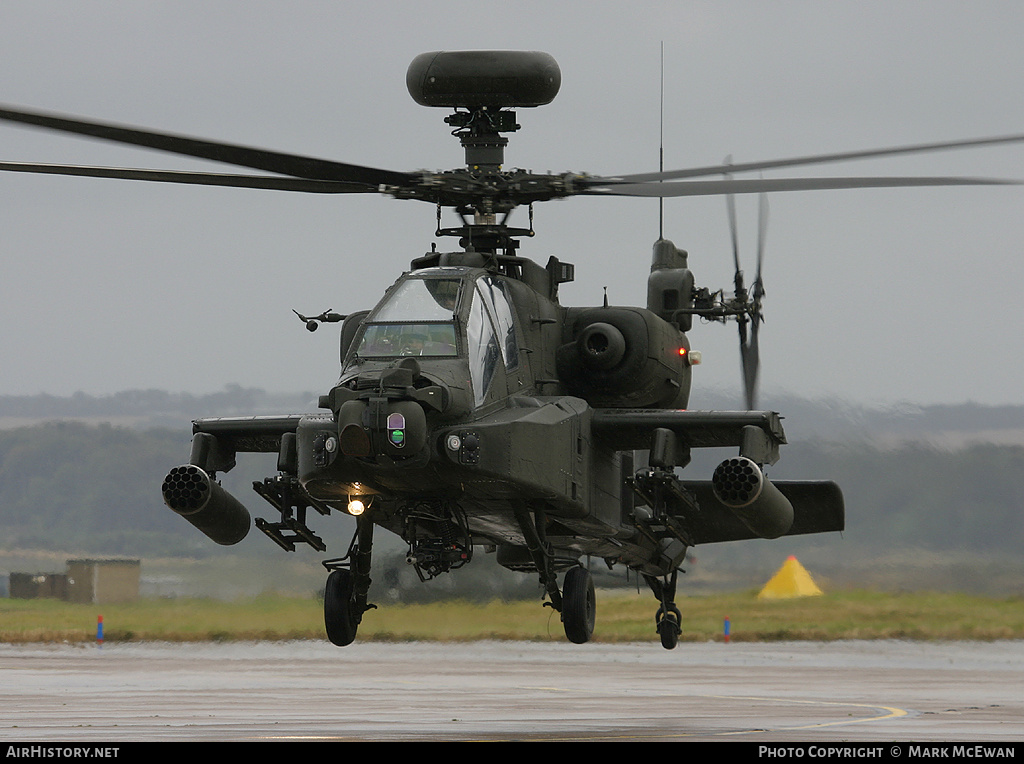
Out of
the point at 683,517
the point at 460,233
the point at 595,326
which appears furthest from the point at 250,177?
the point at 683,517

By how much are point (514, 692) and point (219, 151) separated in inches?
512

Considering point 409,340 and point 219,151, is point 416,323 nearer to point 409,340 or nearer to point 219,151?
point 409,340

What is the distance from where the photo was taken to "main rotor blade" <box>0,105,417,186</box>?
1071 centimetres

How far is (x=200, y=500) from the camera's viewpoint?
13891 mm

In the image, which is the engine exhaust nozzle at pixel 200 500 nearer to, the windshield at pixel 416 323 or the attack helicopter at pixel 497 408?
the attack helicopter at pixel 497 408

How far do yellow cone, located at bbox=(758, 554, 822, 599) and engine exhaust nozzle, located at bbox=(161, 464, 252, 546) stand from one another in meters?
14.3

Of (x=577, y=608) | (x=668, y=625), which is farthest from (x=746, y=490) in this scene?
(x=668, y=625)

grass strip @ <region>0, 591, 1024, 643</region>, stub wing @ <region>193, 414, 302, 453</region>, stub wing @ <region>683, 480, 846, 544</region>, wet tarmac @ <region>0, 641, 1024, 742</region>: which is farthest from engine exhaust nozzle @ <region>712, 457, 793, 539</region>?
grass strip @ <region>0, 591, 1024, 643</region>

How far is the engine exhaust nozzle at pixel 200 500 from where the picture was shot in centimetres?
1388

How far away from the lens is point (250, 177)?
507 inches

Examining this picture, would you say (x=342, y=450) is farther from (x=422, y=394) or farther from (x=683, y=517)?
(x=683, y=517)

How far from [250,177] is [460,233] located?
91.8 inches

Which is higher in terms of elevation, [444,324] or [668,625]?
[444,324]

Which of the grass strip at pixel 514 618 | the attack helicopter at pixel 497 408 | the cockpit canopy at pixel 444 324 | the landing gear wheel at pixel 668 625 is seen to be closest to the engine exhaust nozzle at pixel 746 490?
the attack helicopter at pixel 497 408
